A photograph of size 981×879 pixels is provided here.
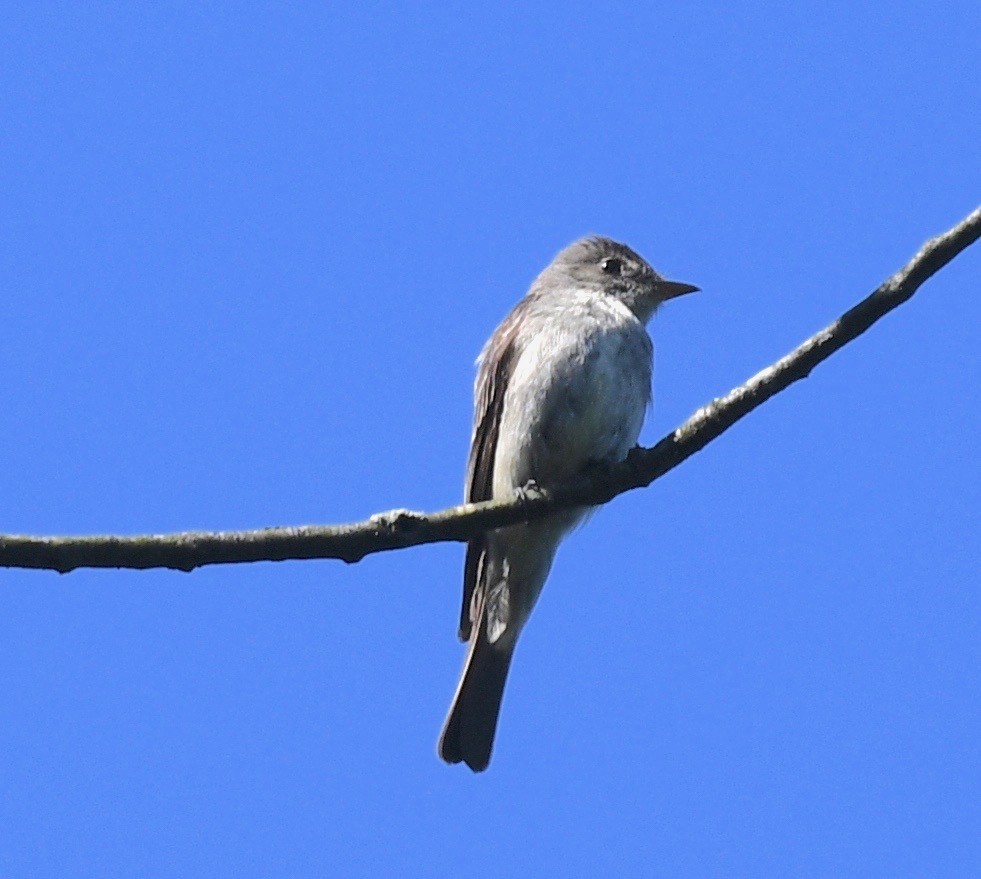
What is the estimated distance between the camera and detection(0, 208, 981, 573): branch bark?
437 centimetres

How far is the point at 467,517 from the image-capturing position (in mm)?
5145

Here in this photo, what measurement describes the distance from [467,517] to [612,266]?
4184 mm

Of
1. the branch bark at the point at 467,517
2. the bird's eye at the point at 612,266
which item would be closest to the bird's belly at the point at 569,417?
the bird's eye at the point at 612,266

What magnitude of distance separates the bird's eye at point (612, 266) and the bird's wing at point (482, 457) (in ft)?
3.95

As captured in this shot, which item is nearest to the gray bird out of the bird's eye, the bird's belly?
the bird's belly

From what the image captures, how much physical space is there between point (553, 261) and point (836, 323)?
4.74 metres

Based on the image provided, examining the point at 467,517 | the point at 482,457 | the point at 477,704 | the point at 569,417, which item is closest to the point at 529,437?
the point at 569,417

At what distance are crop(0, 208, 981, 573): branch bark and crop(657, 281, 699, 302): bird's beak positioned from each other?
3.25 m

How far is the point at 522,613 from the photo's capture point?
26.0ft

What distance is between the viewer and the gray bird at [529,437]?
7.36 metres

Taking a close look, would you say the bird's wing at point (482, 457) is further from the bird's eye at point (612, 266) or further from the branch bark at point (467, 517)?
the branch bark at point (467, 517)

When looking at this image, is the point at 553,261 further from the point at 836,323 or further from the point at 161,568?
the point at 161,568

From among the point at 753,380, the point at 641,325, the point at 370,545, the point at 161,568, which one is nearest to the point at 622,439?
the point at 641,325

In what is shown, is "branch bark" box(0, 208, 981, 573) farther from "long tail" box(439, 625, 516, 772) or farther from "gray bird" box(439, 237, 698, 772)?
"long tail" box(439, 625, 516, 772)
